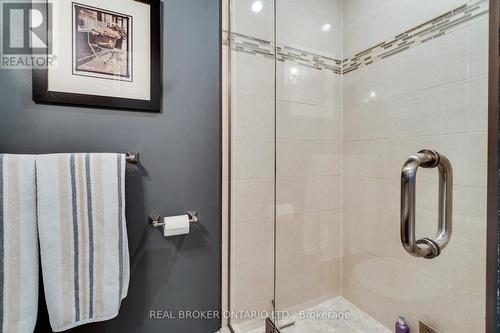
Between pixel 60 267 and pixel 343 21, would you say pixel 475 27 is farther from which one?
pixel 60 267

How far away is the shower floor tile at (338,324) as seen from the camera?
1.12m

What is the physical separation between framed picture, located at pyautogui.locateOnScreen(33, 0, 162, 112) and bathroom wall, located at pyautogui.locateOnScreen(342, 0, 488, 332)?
104cm

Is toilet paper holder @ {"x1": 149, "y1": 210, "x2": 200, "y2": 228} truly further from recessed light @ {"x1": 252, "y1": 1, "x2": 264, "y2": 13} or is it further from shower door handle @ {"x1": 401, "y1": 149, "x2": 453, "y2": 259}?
recessed light @ {"x1": 252, "y1": 1, "x2": 264, "y2": 13}

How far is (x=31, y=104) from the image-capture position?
764mm

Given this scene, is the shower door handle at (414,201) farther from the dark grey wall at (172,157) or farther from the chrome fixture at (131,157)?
the chrome fixture at (131,157)

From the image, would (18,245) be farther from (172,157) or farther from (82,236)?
(172,157)

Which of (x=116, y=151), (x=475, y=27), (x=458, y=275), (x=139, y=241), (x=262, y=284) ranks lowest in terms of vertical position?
(x=262, y=284)

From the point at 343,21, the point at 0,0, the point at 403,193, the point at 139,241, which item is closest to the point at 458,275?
the point at 403,193

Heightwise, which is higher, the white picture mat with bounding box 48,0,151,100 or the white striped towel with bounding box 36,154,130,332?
the white picture mat with bounding box 48,0,151,100

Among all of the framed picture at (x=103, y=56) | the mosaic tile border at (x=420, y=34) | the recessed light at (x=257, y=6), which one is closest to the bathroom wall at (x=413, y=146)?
the mosaic tile border at (x=420, y=34)

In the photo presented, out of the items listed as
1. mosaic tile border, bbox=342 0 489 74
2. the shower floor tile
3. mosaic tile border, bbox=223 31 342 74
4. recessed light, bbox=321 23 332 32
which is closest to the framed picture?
mosaic tile border, bbox=223 31 342 74

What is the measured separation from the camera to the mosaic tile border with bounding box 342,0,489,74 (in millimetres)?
799

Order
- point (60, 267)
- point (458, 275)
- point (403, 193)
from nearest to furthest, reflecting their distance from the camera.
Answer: point (403, 193) → point (60, 267) → point (458, 275)

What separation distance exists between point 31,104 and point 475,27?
156 centimetres
